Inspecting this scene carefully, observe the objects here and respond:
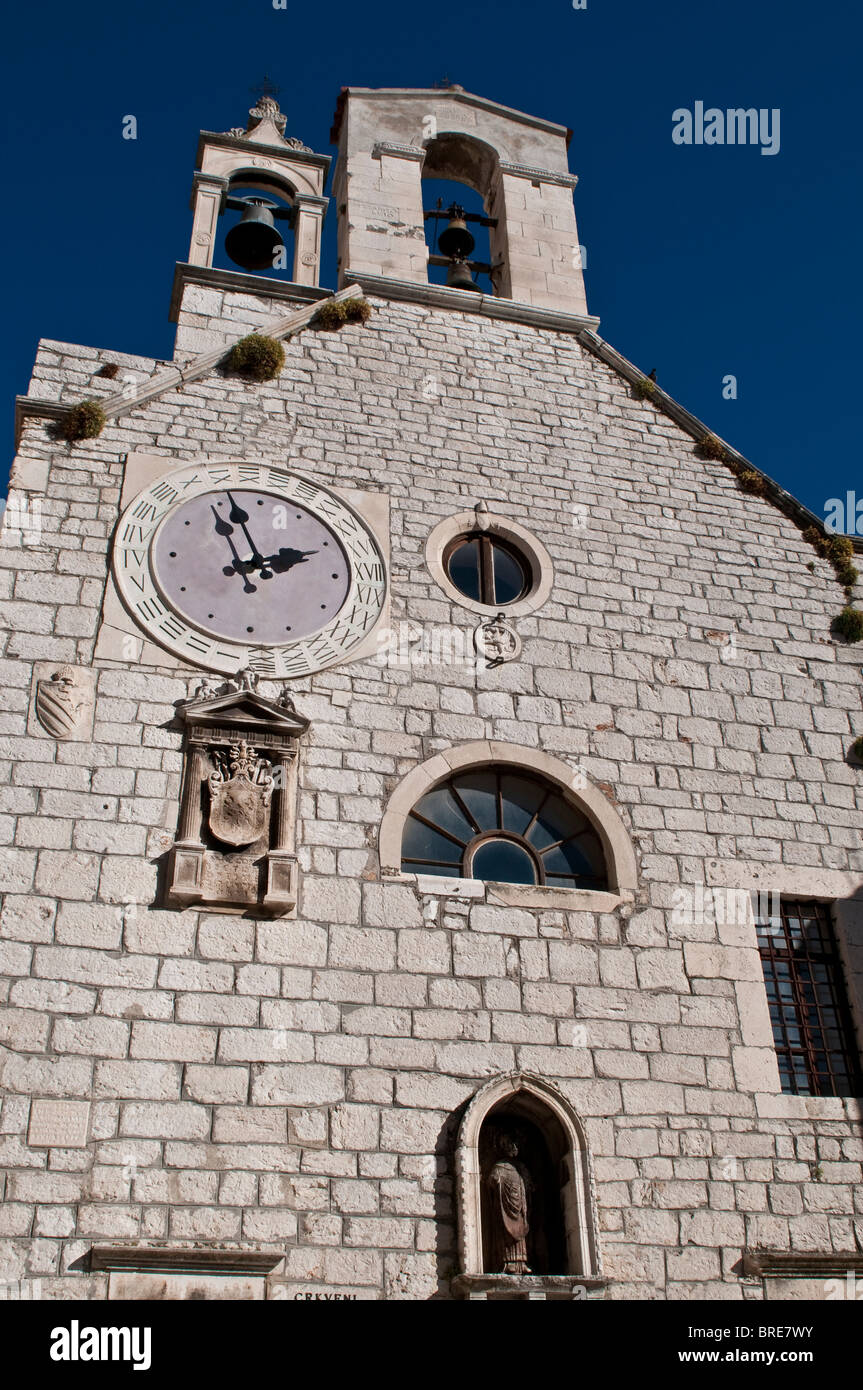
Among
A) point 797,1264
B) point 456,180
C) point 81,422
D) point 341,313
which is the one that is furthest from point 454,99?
point 797,1264

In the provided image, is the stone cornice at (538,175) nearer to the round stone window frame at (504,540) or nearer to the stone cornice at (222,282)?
the stone cornice at (222,282)

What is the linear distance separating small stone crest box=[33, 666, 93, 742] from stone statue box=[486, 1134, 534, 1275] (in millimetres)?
3644

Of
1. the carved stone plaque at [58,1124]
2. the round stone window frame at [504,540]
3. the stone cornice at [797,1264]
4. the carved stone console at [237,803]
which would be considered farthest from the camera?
the round stone window frame at [504,540]

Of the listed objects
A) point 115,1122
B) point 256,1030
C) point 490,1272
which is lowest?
point 490,1272

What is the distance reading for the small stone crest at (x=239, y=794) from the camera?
790 cm

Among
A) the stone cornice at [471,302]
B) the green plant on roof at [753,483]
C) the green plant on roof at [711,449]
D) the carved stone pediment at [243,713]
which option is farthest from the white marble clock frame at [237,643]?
the green plant on roof at [753,483]

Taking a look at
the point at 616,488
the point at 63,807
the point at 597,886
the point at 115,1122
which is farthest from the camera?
the point at 616,488

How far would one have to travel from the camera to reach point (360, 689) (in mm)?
8883

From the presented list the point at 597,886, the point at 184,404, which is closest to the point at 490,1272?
the point at 597,886

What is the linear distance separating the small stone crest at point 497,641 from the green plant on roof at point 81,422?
316 cm

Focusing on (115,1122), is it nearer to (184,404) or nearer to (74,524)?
(74,524)

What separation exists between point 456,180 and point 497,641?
244 inches

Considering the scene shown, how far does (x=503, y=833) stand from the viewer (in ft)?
28.7

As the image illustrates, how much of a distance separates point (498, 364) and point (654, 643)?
303cm
